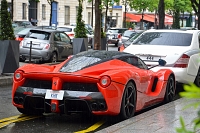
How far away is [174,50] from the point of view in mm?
11781

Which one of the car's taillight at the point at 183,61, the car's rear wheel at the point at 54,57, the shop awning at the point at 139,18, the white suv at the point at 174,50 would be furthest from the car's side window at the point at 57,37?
the shop awning at the point at 139,18

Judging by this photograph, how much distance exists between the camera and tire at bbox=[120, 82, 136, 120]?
781cm

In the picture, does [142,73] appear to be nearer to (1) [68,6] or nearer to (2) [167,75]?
(2) [167,75]

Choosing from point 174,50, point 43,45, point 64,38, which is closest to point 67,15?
point 64,38

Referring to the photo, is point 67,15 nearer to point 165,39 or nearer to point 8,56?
A: point 8,56

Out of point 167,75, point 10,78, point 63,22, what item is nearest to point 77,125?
point 167,75

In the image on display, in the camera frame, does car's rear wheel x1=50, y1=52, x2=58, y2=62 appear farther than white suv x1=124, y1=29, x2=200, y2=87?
Yes

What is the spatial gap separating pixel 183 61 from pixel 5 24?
6.16 meters

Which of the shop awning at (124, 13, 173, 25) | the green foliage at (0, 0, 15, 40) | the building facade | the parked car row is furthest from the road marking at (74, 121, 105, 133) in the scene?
the shop awning at (124, 13, 173, 25)

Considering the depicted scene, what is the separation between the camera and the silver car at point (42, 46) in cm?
2075

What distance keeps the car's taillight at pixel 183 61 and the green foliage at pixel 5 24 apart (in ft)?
19.1

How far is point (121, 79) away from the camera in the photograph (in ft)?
25.0

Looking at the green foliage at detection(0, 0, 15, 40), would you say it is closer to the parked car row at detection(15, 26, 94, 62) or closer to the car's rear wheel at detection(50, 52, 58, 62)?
the parked car row at detection(15, 26, 94, 62)

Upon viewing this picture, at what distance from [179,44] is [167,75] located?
2724mm
